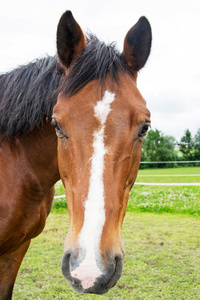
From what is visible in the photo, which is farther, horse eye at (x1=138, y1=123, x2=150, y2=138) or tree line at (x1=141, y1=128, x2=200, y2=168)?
tree line at (x1=141, y1=128, x2=200, y2=168)

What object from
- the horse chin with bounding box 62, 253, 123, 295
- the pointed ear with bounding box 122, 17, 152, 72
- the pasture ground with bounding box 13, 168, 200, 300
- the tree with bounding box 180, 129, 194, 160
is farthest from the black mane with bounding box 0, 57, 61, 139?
the tree with bounding box 180, 129, 194, 160

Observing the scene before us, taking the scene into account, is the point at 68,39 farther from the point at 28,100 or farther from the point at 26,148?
the point at 26,148

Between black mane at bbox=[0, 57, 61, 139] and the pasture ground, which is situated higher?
black mane at bbox=[0, 57, 61, 139]

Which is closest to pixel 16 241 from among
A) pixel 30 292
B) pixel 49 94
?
pixel 49 94

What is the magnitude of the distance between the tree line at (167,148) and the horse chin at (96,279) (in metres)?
40.8

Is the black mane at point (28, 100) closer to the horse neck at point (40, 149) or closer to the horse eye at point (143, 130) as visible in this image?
the horse neck at point (40, 149)

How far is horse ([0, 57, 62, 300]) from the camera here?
235cm

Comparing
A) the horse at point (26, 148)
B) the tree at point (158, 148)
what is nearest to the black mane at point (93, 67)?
the horse at point (26, 148)

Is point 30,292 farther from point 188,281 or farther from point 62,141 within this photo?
point 62,141

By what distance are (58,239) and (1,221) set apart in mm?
3759

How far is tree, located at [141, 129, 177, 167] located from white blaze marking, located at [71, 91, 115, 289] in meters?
43.3

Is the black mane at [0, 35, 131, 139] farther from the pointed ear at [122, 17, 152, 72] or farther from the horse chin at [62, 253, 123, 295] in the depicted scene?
the horse chin at [62, 253, 123, 295]

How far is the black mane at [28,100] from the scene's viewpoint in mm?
2341

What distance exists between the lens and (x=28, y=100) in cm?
238
